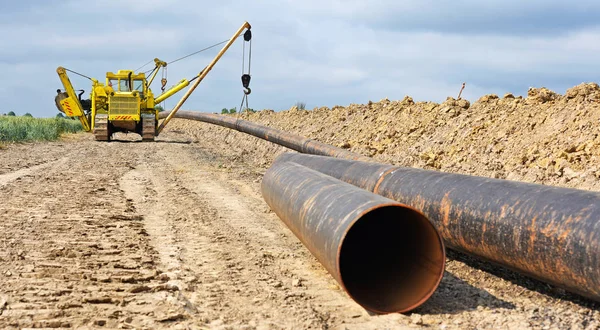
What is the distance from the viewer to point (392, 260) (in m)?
5.27

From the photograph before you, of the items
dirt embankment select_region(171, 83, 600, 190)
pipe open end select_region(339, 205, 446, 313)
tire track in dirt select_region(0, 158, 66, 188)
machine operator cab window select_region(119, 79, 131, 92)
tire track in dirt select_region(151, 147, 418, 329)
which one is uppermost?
machine operator cab window select_region(119, 79, 131, 92)

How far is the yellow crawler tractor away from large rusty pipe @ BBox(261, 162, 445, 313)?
1902 cm

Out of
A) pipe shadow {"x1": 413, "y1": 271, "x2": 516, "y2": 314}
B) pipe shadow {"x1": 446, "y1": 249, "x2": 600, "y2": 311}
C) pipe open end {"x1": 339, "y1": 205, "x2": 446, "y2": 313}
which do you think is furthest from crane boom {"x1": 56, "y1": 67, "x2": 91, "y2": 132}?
pipe shadow {"x1": 413, "y1": 271, "x2": 516, "y2": 314}

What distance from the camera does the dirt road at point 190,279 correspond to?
14.2 feet

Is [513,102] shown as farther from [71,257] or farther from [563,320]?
[71,257]

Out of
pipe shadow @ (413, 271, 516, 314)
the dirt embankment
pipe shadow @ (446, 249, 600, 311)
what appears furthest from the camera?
the dirt embankment

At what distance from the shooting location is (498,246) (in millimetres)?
5156

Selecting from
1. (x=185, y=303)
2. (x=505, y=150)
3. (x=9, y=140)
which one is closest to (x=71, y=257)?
(x=185, y=303)

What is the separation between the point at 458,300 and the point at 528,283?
0.96 meters

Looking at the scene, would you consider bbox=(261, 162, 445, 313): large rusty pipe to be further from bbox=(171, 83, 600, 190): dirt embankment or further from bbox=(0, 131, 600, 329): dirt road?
bbox=(171, 83, 600, 190): dirt embankment

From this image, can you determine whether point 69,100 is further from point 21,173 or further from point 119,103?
point 21,173

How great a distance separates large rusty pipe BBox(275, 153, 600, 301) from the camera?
14.5ft

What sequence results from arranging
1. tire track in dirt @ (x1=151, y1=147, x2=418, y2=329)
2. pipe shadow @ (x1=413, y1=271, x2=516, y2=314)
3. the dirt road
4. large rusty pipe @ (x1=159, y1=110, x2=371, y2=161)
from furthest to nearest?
large rusty pipe @ (x1=159, y1=110, x2=371, y2=161), pipe shadow @ (x1=413, y1=271, x2=516, y2=314), tire track in dirt @ (x1=151, y1=147, x2=418, y2=329), the dirt road

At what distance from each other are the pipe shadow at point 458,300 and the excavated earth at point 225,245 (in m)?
0.02
